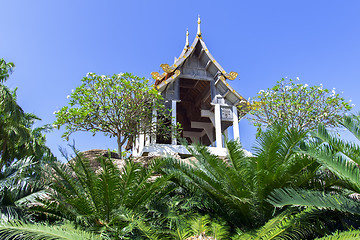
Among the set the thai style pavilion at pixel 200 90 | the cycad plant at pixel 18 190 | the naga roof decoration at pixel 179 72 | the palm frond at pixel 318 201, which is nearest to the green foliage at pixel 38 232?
the cycad plant at pixel 18 190

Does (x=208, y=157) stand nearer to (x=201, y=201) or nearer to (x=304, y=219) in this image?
(x=201, y=201)

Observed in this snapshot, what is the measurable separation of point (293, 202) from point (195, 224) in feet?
5.27

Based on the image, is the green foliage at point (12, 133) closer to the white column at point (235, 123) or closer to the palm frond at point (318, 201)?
the white column at point (235, 123)

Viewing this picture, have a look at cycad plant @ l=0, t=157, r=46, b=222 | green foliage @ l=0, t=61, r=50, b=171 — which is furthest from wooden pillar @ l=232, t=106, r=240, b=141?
cycad plant @ l=0, t=157, r=46, b=222

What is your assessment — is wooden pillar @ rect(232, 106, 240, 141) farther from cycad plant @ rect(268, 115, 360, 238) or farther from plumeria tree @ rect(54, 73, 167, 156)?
cycad plant @ rect(268, 115, 360, 238)

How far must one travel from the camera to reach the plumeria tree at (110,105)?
12.9 metres

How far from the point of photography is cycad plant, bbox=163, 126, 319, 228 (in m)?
6.43

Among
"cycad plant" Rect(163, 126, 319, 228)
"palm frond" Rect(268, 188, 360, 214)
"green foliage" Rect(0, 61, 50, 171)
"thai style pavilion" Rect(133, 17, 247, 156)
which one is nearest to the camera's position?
"palm frond" Rect(268, 188, 360, 214)

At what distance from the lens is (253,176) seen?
6629 mm

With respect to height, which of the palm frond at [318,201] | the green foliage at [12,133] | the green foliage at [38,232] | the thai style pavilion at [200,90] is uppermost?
the thai style pavilion at [200,90]

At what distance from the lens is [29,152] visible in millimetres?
14094

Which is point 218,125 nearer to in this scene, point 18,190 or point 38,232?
point 18,190

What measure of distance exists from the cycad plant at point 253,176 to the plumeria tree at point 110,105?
21.3 ft

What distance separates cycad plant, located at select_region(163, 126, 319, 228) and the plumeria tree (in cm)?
648
